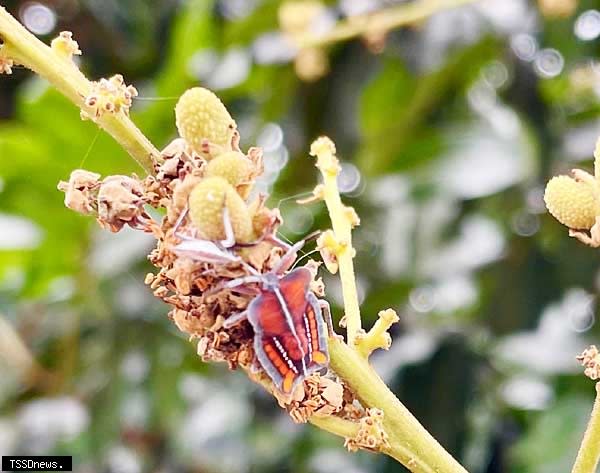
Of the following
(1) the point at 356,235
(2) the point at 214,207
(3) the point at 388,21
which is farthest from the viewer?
(1) the point at 356,235

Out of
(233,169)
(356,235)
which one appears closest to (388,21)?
(356,235)

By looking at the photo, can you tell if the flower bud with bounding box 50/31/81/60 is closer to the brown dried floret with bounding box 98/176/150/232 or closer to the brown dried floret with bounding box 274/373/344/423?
the brown dried floret with bounding box 98/176/150/232

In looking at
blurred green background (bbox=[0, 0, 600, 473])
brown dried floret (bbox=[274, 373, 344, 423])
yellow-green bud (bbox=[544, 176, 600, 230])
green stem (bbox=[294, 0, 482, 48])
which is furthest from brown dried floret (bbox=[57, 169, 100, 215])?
blurred green background (bbox=[0, 0, 600, 473])

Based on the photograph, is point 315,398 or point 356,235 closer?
point 315,398

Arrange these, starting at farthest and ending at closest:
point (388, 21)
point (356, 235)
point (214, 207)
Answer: point (356, 235)
point (388, 21)
point (214, 207)

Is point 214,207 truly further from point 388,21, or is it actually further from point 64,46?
point 388,21

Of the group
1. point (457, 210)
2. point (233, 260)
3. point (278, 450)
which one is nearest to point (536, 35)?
point (457, 210)

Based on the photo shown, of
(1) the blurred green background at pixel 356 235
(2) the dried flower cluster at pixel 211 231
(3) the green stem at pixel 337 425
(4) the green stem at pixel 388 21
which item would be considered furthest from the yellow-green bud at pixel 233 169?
(1) the blurred green background at pixel 356 235

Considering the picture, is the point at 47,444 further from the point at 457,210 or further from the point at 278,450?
the point at 457,210
